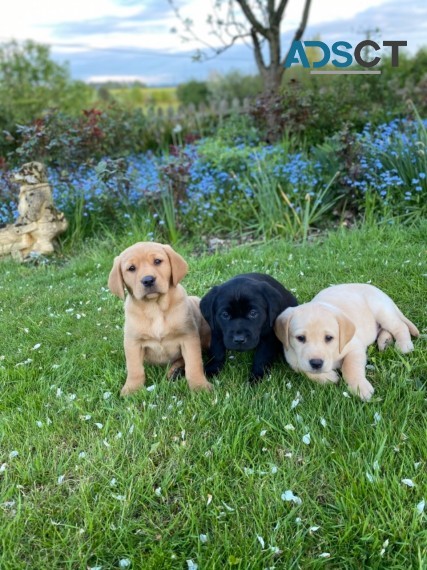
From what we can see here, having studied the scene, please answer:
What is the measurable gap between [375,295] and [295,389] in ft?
3.25

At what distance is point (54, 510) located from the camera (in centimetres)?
266

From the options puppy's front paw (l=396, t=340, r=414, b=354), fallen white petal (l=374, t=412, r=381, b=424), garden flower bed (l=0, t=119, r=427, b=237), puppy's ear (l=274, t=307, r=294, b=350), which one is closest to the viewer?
fallen white petal (l=374, t=412, r=381, b=424)

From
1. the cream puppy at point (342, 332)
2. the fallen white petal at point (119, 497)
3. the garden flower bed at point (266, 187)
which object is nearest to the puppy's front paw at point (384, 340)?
the cream puppy at point (342, 332)

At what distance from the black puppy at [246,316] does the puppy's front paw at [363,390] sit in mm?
628

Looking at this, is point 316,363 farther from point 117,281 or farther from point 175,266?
point 117,281

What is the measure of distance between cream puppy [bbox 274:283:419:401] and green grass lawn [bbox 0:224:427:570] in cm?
11

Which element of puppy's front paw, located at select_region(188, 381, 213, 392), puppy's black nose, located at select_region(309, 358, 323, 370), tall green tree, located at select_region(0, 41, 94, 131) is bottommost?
puppy's front paw, located at select_region(188, 381, 213, 392)

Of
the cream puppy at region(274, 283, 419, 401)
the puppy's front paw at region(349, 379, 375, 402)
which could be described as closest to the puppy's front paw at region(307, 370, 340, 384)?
the cream puppy at region(274, 283, 419, 401)

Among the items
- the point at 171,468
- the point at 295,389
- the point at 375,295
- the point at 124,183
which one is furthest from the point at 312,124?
the point at 171,468

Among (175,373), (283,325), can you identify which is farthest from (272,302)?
(175,373)

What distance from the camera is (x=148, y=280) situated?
3.45 meters

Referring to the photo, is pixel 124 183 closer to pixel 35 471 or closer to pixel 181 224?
pixel 181 224

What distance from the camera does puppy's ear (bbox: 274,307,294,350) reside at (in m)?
3.42

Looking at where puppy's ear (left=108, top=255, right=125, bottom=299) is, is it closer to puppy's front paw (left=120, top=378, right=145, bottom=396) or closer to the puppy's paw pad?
puppy's front paw (left=120, top=378, right=145, bottom=396)
